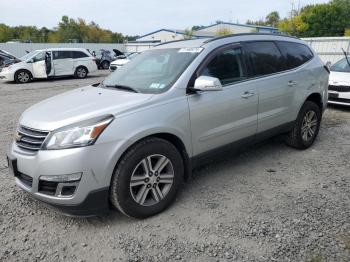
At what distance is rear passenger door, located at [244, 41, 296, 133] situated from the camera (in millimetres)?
4374

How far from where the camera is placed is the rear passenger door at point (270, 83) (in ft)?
14.3

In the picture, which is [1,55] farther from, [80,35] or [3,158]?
[80,35]

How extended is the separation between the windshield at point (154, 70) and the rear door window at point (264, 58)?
33.8 inches

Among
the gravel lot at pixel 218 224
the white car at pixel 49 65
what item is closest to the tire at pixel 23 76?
the white car at pixel 49 65

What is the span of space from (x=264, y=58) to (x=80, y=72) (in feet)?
49.6

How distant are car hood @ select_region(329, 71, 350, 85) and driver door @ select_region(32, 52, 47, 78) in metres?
13.0

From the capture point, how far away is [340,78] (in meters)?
8.27

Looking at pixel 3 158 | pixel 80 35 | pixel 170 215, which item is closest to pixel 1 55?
pixel 3 158

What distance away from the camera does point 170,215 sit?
3488 mm

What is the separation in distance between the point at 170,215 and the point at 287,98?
96.7 inches

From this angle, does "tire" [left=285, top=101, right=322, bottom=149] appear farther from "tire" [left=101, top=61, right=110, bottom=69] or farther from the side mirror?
"tire" [left=101, top=61, right=110, bottom=69]

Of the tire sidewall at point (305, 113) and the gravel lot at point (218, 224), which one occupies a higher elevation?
the tire sidewall at point (305, 113)

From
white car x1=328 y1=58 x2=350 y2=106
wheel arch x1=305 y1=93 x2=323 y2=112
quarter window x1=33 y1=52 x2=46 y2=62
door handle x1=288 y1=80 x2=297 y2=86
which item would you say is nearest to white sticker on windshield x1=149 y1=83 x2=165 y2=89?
door handle x1=288 y1=80 x2=297 y2=86

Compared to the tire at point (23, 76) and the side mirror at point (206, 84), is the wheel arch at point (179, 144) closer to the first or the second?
the side mirror at point (206, 84)
